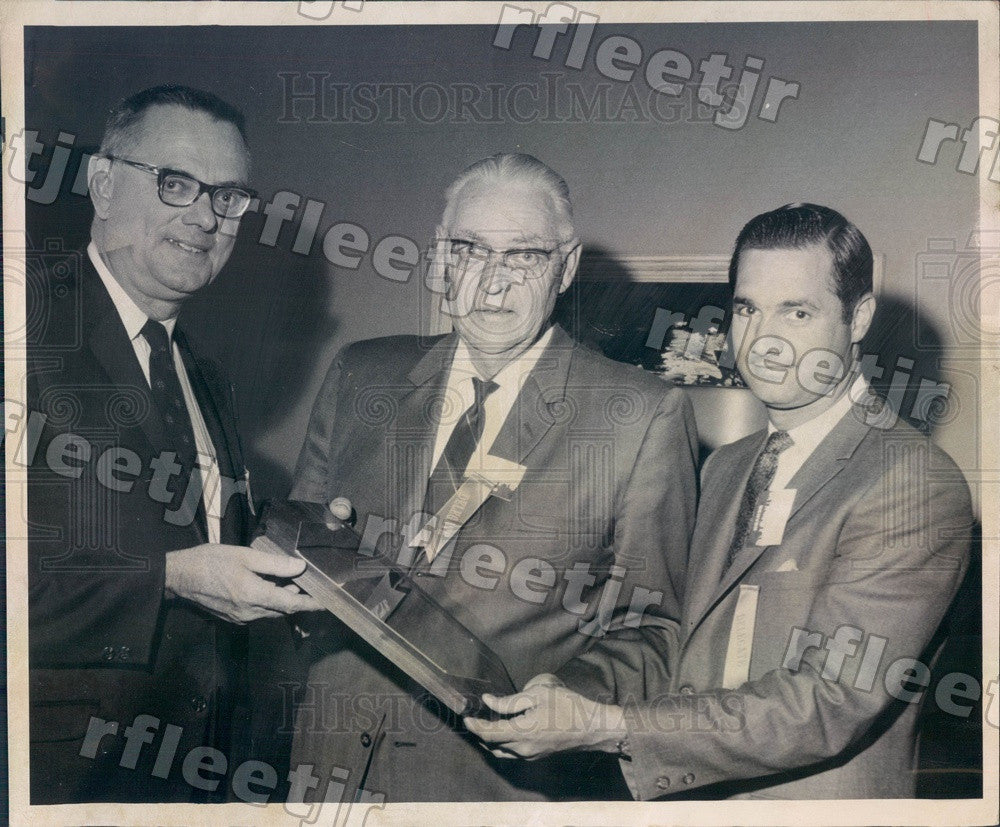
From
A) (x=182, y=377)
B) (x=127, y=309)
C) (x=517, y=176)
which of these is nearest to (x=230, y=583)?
(x=182, y=377)

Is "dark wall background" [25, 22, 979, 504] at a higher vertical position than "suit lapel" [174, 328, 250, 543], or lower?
higher

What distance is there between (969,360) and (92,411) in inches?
114

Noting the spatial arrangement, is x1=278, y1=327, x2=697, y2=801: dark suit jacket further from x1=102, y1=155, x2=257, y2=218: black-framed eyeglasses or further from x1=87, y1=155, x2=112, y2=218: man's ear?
x1=87, y1=155, x2=112, y2=218: man's ear

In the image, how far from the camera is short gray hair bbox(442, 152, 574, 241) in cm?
313

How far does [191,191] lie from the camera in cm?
310

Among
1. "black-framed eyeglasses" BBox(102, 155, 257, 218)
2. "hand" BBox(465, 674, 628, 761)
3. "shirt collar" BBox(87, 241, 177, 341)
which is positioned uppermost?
"black-framed eyeglasses" BBox(102, 155, 257, 218)

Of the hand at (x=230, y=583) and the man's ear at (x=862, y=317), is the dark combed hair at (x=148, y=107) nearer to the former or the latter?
the hand at (x=230, y=583)

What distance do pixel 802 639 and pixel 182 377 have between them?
216cm

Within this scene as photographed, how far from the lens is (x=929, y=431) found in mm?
3143

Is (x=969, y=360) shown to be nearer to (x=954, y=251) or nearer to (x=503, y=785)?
(x=954, y=251)

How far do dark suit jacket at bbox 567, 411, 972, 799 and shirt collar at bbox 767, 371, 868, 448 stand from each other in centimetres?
3

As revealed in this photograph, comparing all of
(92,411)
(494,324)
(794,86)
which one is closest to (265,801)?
(92,411)

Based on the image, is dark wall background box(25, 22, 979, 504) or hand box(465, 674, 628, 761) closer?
hand box(465, 674, 628, 761)

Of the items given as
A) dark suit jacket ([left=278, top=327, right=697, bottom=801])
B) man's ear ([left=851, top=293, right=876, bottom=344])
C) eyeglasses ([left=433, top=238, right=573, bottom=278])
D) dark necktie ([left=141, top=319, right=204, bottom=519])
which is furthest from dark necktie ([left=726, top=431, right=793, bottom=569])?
dark necktie ([left=141, top=319, right=204, bottom=519])
